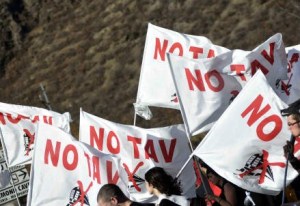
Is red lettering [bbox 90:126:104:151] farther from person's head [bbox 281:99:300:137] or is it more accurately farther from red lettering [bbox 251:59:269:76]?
person's head [bbox 281:99:300:137]

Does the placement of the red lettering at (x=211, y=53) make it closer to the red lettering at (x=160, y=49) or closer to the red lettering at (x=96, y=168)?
the red lettering at (x=160, y=49)

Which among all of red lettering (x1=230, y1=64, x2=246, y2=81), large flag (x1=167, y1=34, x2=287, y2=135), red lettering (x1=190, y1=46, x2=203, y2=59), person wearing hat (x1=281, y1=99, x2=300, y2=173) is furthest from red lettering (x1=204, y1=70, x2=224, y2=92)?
person wearing hat (x1=281, y1=99, x2=300, y2=173)

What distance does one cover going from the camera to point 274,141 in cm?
697

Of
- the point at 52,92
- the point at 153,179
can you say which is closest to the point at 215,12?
the point at 52,92

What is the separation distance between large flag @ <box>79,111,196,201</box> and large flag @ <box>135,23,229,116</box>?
1076mm

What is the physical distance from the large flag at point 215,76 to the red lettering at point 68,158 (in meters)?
1.19

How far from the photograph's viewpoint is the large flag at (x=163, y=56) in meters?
9.55

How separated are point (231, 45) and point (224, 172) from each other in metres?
13.2

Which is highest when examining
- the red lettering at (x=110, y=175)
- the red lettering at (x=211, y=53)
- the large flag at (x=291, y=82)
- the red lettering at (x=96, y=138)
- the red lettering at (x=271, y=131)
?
the red lettering at (x=211, y=53)

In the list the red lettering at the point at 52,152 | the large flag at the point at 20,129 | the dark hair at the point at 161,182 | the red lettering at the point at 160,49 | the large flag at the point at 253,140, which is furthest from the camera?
the large flag at the point at 20,129

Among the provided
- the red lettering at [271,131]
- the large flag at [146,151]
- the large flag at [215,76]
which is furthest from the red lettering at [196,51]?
the red lettering at [271,131]

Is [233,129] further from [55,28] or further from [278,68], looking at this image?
[55,28]

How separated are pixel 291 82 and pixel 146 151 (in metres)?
1.92

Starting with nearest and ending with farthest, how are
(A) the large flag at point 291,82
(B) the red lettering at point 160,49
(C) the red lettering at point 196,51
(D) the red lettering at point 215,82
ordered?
(D) the red lettering at point 215,82, (A) the large flag at point 291,82, (C) the red lettering at point 196,51, (B) the red lettering at point 160,49
